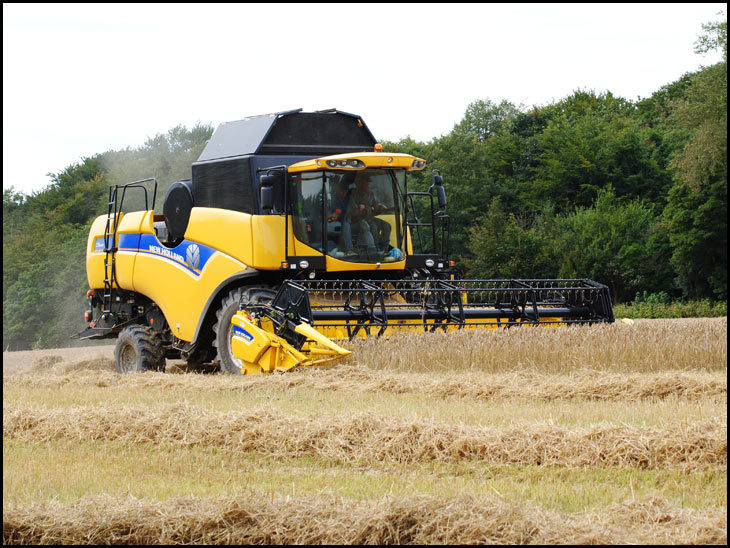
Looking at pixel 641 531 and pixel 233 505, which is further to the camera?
pixel 233 505

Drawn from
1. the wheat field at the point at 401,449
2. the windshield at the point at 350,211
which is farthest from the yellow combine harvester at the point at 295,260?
the wheat field at the point at 401,449

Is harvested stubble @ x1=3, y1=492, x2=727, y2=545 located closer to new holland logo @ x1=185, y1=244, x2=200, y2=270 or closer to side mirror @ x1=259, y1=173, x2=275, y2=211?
side mirror @ x1=259, y1=173, x2=275, y2=211

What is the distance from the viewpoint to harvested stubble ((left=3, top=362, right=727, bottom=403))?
28.0 feet

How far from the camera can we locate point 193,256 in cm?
1299

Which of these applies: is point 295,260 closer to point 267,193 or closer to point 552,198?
point 267,193

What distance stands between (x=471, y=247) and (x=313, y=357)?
80.8 feet

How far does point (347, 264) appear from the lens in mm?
12281

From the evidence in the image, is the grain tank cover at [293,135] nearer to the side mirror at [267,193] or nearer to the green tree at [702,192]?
A: the side mirror at [267,193]

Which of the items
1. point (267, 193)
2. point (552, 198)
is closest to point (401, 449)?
point (267, 193)

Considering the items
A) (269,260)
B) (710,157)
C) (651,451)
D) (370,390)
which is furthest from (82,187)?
(651,451)

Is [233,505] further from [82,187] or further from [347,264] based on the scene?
[82,187]

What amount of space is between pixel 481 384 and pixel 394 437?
268cm

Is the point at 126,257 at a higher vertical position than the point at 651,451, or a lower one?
higher

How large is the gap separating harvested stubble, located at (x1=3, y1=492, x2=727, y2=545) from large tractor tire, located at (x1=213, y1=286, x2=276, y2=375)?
6.91 m
